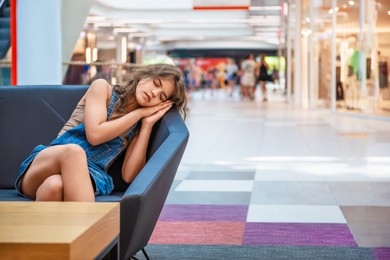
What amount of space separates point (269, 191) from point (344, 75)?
12.0 metres

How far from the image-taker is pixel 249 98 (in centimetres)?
2809

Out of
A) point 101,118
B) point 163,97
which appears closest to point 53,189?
point 101,118

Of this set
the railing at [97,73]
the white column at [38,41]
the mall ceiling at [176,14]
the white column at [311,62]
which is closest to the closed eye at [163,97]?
the white column at [38,41]

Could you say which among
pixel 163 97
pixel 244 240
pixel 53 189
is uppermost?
pixel 163 97

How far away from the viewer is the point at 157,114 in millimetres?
3393

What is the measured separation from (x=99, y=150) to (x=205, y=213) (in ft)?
4.97

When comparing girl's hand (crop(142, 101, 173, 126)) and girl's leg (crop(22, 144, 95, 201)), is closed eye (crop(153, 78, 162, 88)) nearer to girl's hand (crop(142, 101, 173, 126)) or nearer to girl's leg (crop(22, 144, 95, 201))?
girl's hand (crop(142, 101, 173, 126))

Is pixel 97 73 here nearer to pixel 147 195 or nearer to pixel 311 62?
pixel 147 195

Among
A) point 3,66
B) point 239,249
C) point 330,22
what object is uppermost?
point 330,22

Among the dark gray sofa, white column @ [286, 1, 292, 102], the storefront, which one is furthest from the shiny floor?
white column @ [286, 1, 292, 102]

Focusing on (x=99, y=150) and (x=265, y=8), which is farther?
(x=265, y=8)

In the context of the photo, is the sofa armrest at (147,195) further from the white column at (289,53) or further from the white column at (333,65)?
the white column at (289,53)

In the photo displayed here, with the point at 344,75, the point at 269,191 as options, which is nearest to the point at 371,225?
the point at 269,191

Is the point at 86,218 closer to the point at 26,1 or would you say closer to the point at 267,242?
the point at 267,242
